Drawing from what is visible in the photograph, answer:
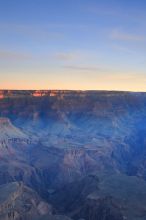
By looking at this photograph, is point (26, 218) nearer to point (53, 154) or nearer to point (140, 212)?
point (140, 212)

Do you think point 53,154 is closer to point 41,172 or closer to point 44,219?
point 41,172

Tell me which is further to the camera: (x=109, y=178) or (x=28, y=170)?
(x=28, y=170)

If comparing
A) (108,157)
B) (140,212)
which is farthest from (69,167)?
(140,212)

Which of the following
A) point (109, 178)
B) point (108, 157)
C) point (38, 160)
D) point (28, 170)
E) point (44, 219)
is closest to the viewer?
point (44, 219)

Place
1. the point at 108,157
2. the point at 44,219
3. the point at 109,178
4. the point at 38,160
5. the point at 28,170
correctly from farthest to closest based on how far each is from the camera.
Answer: the point at 108,157
the point at 38,160
the point at 28,170
the point at 109,178
the point at 44,219

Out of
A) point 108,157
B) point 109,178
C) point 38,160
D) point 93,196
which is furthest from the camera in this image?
point 108,157

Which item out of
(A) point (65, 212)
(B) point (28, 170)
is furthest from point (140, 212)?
(B) point (28, 170)

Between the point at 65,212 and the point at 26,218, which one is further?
the point at 65,212

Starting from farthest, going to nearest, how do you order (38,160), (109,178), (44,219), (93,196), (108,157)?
(108,157) < (38,160) < (109,178) < (93,196) < (44,219)
